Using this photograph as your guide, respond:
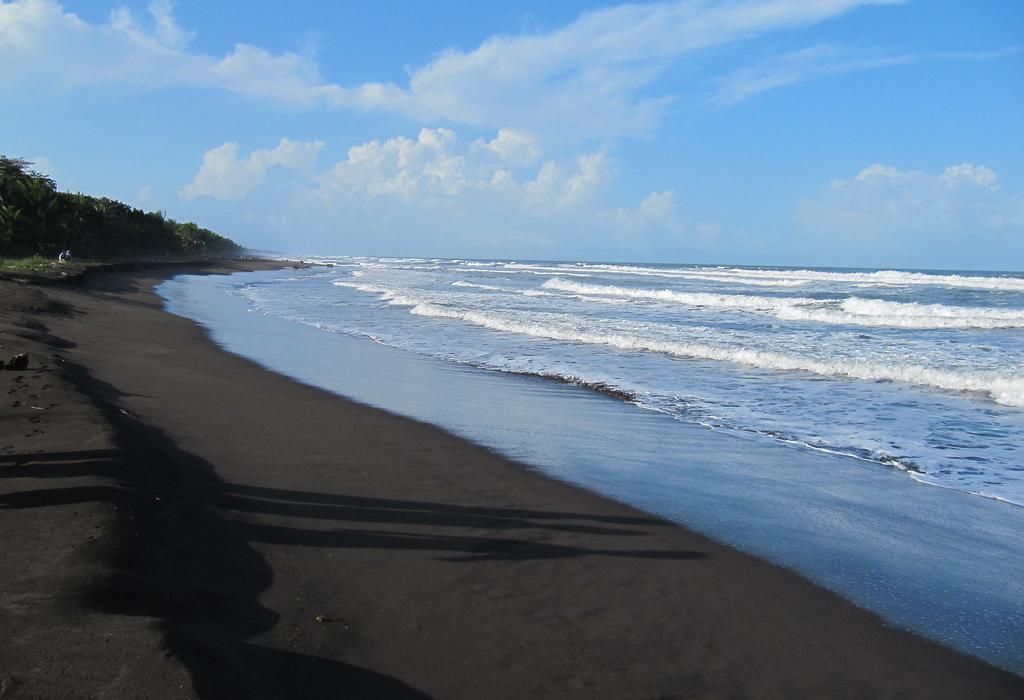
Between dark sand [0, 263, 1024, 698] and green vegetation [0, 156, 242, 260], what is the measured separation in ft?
95.2

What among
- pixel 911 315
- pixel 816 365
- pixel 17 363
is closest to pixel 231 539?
pixel 17 363

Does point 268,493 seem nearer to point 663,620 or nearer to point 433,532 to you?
point 433,532

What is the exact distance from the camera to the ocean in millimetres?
5086

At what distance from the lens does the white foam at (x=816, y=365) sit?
12039 millimetres

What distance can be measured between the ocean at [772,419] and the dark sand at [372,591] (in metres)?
0.65

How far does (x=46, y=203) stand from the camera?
41.3m

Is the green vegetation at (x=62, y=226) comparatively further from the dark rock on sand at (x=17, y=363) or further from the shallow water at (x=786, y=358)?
the dark rock on sand at (x=17, y=363)

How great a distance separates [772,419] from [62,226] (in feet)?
147

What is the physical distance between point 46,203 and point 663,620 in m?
47.1

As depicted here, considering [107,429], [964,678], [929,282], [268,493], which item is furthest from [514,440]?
[929,282]

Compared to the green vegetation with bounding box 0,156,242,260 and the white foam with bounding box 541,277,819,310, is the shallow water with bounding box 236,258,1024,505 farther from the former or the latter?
the green vegetation with bounding box 0,156,242,260

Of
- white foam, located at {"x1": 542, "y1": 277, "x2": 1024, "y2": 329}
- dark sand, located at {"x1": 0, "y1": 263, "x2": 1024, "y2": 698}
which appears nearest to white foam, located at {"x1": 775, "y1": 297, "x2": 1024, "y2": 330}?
white foam, located at {"x1": 542, "y1": 277, "x2": 1024, "y2": 329}

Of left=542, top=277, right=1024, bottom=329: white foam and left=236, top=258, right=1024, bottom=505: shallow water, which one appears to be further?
left=542, top=277, right=1024, bottom=329: white foam

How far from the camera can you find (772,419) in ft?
31.9
